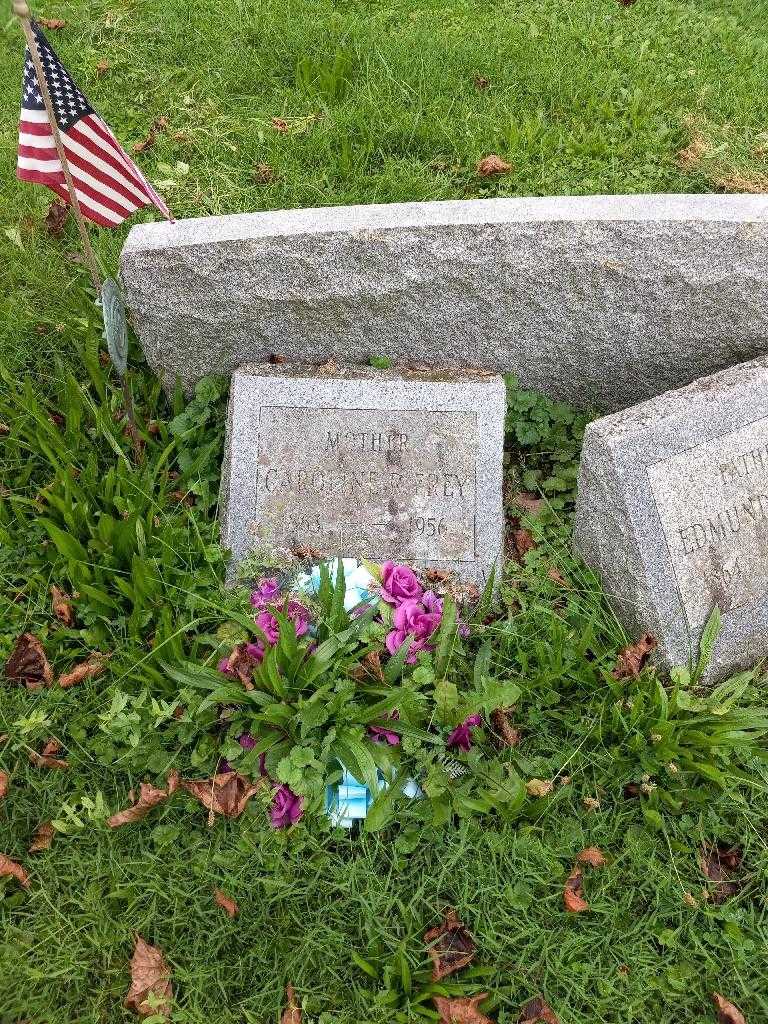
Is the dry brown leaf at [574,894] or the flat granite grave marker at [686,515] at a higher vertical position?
the flat granite grave marker at [686,515]

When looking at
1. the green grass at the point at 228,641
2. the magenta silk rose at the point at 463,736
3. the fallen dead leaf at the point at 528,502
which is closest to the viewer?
the green grass at the point at 228,641

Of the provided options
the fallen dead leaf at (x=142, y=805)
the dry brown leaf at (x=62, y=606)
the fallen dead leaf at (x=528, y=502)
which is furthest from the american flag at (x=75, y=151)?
the fallen dead leaf at (x=142, y=805)

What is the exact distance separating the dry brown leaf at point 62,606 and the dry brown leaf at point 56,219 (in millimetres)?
1810

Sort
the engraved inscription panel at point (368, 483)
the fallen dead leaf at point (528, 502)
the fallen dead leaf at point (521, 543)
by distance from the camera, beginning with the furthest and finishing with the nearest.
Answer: the fallen dead leaf at point (528, 502) → the fallen dead leaf at point (521, 543) → the engraved inscription panel at point (368, 483)

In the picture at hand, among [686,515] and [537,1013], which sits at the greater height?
[686,515]

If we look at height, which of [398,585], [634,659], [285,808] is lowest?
[285,808]

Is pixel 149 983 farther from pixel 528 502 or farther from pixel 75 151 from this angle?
pixel 75 151

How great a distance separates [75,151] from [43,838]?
1.95 m

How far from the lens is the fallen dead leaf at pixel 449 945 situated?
1.96 m

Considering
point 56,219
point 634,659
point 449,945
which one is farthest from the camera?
point 56,219

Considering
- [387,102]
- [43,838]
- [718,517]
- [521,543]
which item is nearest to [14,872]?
[43,838]

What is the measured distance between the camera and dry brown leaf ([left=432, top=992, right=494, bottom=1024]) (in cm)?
188

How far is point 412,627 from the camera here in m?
2.39

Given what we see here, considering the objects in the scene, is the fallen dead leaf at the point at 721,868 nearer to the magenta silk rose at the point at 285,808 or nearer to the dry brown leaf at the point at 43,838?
the magenta silk rose at the point at 285,808
